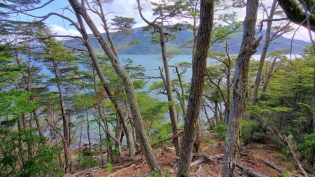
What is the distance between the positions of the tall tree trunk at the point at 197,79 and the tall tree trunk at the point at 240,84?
496 mm

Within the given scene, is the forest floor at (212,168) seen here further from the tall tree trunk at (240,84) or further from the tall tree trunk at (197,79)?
the tall tree trunk at (240,84)

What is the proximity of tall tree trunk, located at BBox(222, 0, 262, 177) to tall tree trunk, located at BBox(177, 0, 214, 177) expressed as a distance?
50 centimetres

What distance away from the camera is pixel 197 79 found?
6.72ft

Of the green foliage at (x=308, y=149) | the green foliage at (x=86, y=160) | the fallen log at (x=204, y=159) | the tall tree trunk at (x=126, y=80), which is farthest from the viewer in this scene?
the green foliage at (x=86, y=160)

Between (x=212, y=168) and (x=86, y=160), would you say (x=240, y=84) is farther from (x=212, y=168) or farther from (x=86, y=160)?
(x=86, y=160)

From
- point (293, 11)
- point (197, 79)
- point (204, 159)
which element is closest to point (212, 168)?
point (204, 159)

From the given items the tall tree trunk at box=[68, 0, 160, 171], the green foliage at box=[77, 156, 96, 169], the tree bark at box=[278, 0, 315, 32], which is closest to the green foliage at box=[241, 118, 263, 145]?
the tall tree trunk at box=[68, 0, 160, 171]

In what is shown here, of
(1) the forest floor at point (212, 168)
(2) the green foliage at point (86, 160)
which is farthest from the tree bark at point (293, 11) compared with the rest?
(2) the green foliage at point (86, 160)

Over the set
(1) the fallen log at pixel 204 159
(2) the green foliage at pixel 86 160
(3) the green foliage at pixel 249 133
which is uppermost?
(1) the fallen log at pixel 204 159

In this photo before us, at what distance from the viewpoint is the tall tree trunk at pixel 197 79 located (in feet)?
5.89

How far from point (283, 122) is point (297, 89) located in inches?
58.8

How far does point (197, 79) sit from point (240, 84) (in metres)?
0.60

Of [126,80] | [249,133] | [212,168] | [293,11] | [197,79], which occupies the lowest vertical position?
[249,133]

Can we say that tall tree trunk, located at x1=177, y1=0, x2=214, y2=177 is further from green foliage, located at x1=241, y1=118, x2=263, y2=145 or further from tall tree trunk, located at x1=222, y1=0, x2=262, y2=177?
green foliage, located at x1=241, y1=118, x2=263, y2=145
